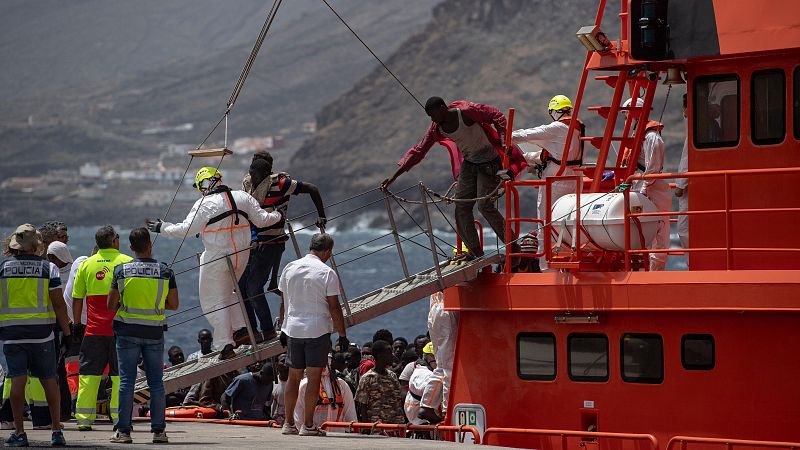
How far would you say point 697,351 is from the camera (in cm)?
1401

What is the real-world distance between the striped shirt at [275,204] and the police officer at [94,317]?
6.79ft

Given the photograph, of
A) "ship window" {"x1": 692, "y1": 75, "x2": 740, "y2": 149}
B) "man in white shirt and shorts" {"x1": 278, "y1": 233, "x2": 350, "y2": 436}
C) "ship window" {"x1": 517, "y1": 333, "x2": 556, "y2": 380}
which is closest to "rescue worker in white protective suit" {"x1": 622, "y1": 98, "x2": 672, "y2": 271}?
"ship window" {"x1": 692, "y1": 75, "x2": 740, "y2": 149}

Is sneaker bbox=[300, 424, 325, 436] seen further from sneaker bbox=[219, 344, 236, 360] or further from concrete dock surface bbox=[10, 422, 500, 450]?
sneaker bbox=[219, 344, 236, 360]

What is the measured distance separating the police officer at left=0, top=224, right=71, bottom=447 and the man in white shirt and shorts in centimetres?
223

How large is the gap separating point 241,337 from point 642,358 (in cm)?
442

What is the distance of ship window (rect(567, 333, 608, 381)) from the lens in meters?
14.6

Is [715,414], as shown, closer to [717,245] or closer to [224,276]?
[717,245]

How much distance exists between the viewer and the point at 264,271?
16.5 m

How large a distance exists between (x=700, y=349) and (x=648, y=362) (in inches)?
21.2

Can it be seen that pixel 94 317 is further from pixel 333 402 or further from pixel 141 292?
pixel 333 402

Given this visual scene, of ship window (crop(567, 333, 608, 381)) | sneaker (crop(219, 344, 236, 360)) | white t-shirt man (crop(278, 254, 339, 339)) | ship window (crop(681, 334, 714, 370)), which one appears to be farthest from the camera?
sneaker (crop(219, 344, 236, 360))

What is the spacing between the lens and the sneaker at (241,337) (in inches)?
640

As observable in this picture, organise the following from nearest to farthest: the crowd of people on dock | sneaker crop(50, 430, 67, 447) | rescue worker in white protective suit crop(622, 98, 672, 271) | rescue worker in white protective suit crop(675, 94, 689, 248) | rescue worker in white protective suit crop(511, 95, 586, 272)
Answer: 1. sneaker crop(50, 430, 67, 447)
2. the crowd of people on dock
3. rescue worker in white protective suit crop(675, 94, 689, 248)
4. rescue worker in white protective suit crop(622, 98, 672, 271)
5. rescue worker in white protective suit crop(511, 95, 586, 272)

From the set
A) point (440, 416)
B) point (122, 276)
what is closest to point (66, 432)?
point (122, 276)
